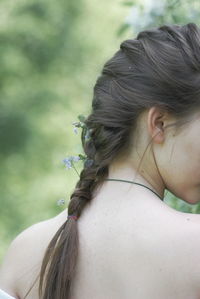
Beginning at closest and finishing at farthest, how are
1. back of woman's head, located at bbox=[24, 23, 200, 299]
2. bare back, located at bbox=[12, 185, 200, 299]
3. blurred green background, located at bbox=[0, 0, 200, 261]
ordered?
bare back, located at bbox=[12, 185, 200, 299]
back of woman's head, located at bbox=[24, 23, 200, 299]
blurred green background, located at bbox=[0, 0, 200, 261]

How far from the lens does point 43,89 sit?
7.45m

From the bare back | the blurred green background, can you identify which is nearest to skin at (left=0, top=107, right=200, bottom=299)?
the bare back

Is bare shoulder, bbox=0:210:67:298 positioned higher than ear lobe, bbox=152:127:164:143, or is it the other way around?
ear lobe, bbox=152:127:164:143

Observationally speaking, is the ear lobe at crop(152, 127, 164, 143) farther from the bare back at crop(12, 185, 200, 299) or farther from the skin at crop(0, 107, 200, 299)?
the bare back at crop(12, 185, 200, 299)

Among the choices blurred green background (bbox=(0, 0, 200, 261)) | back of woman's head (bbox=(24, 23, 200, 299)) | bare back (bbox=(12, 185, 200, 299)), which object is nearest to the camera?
bare back (bbox=(12, 185, 200, 299))

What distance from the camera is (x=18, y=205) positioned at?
6402 mm

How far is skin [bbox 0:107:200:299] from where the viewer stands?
5.80 ft

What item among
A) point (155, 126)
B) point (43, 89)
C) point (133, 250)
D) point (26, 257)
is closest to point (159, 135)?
point (155, 126)

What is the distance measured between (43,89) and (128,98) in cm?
554

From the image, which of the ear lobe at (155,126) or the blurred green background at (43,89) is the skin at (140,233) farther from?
the blurred green background at (43,89)

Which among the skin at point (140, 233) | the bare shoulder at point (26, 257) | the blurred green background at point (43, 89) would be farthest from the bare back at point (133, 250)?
the blurred green background at point (43, 89)

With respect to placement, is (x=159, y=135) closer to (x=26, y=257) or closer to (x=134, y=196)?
(x=134, y=196)

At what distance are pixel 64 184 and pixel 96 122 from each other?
4501 millimetres

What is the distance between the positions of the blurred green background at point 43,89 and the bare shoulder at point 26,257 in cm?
386
